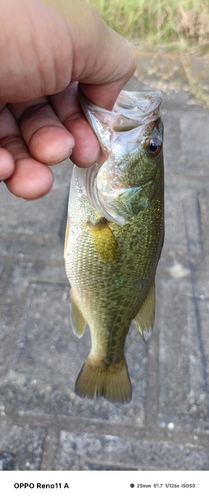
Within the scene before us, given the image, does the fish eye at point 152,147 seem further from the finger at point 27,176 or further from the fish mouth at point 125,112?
the finger at point 27,176

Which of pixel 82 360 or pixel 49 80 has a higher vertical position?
pixel 49 80

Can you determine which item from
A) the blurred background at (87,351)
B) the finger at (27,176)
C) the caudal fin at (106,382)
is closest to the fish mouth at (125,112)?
the finger at (27,176)

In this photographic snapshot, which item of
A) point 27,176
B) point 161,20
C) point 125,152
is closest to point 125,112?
point 125,152

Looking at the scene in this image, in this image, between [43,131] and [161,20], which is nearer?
[43,131]

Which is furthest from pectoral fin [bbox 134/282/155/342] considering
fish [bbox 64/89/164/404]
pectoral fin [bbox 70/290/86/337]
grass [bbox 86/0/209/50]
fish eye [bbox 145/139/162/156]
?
grass [bbox 86/0/209/50]

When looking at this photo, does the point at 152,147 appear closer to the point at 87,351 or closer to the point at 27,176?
the point at 27,176

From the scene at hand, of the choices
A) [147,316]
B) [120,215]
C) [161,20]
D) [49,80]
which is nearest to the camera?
[49,80]

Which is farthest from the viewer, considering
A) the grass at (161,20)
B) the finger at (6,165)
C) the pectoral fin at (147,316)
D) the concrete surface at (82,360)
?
the grass at (161,20)
